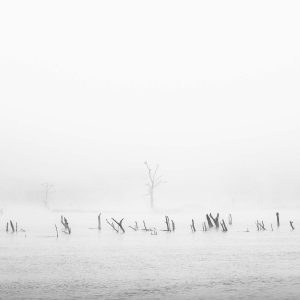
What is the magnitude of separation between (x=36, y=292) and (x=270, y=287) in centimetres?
1139

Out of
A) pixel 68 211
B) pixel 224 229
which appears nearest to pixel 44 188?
pixel 68 211

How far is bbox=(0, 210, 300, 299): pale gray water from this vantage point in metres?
25.4

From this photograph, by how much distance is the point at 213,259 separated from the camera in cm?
4069

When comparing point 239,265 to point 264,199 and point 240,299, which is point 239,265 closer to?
point 240,299

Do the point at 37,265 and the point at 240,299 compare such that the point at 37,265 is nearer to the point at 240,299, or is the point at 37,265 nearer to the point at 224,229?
the point at 240,299

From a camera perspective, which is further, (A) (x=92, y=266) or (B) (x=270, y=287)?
(A) (x=92, y=266)

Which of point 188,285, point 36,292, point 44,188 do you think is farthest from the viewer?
point 44,188

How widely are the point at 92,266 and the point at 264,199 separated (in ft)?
525

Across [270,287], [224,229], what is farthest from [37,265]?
[224,229]

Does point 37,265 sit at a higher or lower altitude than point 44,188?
lower

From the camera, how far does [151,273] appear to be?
32.4 meters

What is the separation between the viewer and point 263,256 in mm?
42562

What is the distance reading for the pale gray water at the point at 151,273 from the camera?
25.4 m

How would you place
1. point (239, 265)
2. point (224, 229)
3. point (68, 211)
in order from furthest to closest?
point (68, 211) < point (224, 229) < point (239, 265)
